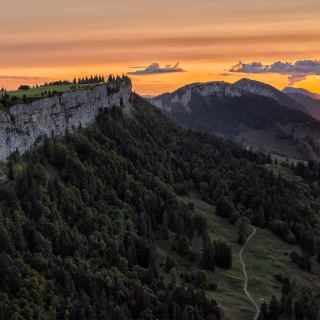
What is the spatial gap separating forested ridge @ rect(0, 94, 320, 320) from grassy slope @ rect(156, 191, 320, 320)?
3555 millimetres

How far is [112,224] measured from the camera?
107 meters

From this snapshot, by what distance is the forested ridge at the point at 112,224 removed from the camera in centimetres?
7388

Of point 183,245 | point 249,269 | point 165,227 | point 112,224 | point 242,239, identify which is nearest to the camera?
point 112,224

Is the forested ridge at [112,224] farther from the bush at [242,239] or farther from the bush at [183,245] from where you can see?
the bush at [242,239]

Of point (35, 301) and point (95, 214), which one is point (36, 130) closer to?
point (95, 214)

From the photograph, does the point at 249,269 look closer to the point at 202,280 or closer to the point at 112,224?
the point at 202,280

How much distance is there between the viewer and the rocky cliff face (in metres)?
102

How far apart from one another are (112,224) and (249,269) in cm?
4608

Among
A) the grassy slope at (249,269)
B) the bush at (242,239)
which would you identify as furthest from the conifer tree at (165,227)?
the bush at (242,239)

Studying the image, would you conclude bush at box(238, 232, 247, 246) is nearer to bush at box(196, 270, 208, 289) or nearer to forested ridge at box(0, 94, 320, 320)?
forested ridge at box(0, 94, 320, 320)

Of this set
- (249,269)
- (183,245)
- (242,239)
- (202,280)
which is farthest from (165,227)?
(249,269)

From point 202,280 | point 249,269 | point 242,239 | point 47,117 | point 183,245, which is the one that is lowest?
point 249,269

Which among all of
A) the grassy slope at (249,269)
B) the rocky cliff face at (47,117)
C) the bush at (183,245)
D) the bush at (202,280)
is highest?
the rocky cliff face at (47,117)

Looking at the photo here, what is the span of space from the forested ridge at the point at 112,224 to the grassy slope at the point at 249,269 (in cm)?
355
